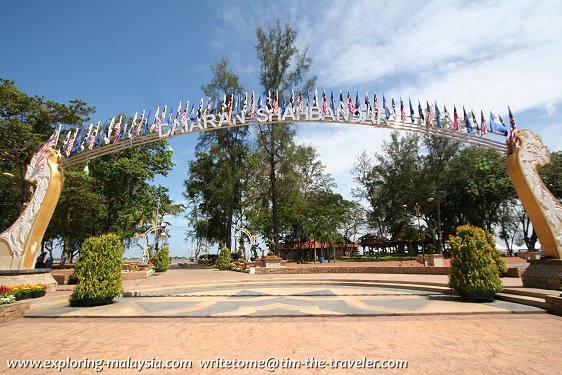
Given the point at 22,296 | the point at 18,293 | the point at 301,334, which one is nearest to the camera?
the point at 301,334

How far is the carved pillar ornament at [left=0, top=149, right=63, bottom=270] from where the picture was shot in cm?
1123

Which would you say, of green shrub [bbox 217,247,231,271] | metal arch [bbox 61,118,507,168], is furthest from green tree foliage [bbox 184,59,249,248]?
metal arch [bbox 61,118,507,168]

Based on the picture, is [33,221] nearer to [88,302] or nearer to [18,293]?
[18,293]

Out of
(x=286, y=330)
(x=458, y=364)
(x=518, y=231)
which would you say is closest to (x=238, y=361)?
(x=286, y=330)

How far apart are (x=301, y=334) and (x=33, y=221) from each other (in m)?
11.2

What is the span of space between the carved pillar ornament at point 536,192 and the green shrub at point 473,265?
3184mm

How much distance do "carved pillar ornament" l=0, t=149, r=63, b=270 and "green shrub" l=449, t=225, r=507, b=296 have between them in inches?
581

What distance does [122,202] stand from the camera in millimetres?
32562

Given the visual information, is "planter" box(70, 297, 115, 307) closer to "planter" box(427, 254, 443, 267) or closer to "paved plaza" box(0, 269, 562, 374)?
"paved plaza" box(0, 269, 562, 374)

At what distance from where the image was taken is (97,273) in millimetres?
9852

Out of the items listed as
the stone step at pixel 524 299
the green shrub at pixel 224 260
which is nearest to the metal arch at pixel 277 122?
the stone step at pixel 524 299

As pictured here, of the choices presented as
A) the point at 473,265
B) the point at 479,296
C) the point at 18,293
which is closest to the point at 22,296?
the point at 18,293

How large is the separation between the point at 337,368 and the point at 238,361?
1.56m

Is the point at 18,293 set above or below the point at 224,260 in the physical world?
below
